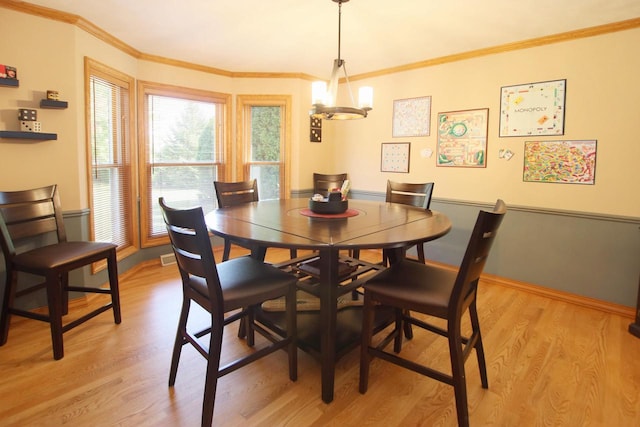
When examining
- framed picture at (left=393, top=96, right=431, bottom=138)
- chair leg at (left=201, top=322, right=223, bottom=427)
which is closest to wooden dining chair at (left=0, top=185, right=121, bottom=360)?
chair leg at (left=201, top=322, right=223, bottom=427)

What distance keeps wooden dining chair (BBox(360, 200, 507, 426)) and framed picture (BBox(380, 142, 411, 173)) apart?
230 cm

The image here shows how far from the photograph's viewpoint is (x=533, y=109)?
3215 mm

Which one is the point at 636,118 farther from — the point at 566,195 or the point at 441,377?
the point at 441,377

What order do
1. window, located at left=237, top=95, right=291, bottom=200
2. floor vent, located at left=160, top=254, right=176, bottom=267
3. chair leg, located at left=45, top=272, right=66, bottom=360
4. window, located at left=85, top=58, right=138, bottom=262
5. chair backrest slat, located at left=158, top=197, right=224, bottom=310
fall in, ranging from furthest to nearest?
window, located at left=237, top=95, right=291, bottom=200
floor vent, located at left=160, top=254, right=176, bottom=267
window, located at left=85, top=58, right=138, bottom=262
chair leg, located at left=45, top=272, right=66, bottom=360
chair backrest slat, located at left=158, top=197, right=224, bottom=310

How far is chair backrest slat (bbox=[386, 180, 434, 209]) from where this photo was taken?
296 centimetres

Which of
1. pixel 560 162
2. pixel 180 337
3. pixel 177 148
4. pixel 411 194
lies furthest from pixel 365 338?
pixel 177 148

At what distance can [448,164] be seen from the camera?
150 inches

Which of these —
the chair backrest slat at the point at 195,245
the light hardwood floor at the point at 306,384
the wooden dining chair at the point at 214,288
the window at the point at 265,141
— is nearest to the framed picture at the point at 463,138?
the light hardwood floor at the point at 306,384

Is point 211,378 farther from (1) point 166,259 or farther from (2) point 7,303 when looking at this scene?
(1) point 166,259

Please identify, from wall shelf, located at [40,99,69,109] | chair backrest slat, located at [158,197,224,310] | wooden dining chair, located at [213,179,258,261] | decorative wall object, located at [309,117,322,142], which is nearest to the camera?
chair backrest slat, located at [158,197,224,310]

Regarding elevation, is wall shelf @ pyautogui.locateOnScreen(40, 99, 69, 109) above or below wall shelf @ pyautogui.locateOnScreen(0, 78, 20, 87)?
below

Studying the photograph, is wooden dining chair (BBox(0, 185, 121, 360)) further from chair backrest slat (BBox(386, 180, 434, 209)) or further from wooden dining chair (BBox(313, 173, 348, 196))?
wooden dining chair (BBox(313, 173, 348, 196))

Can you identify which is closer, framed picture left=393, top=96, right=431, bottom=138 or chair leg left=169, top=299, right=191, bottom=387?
chair leg left=169, top=299, right=191, bottom=387

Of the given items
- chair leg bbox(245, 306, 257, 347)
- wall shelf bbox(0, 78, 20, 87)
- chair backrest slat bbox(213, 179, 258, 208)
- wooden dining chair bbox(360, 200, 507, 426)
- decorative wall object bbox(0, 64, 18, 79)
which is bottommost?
chair leg bbox(245, 306, 257, 347)
